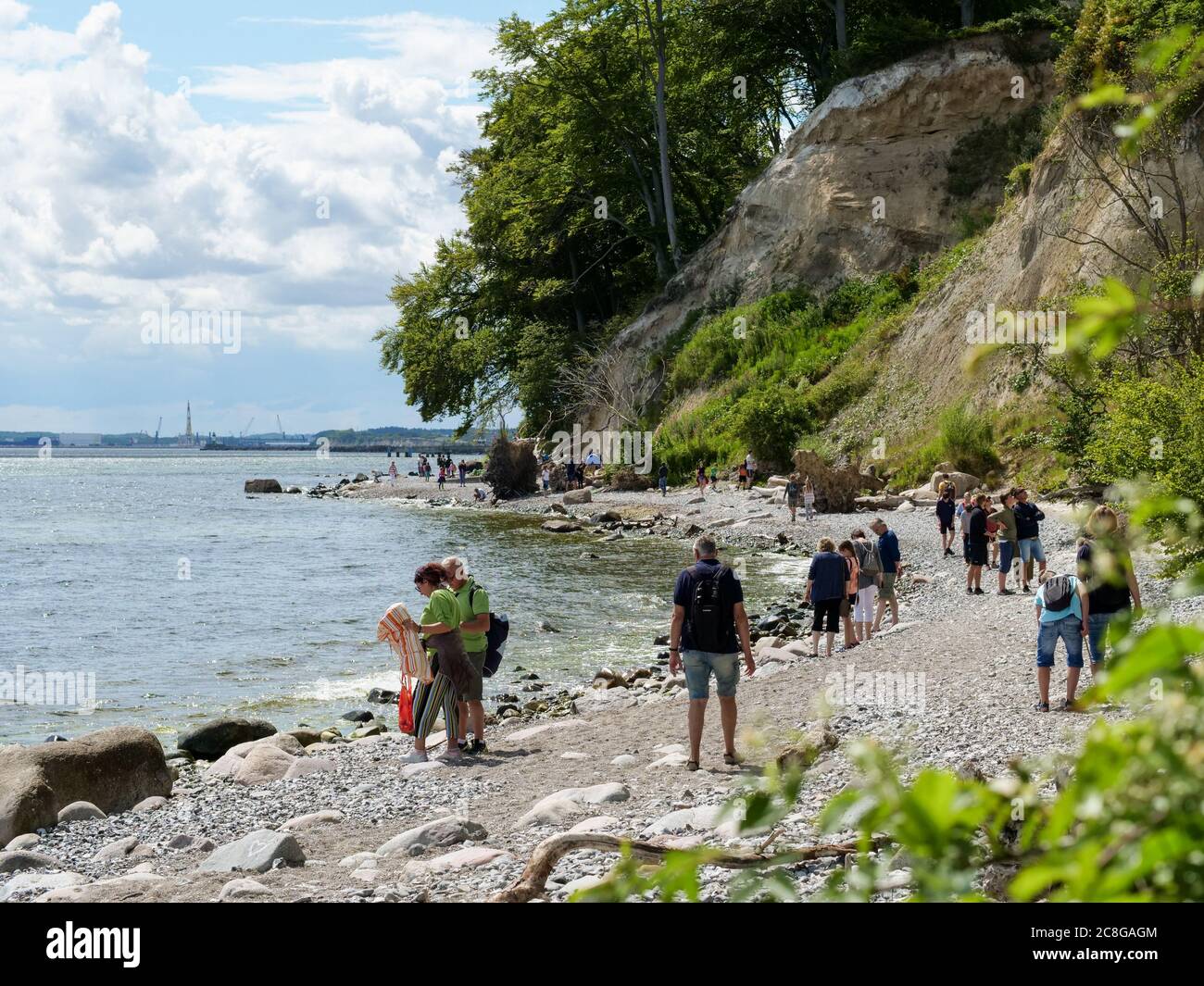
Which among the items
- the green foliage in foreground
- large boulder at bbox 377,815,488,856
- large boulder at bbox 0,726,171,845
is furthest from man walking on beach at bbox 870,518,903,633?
the green foliage in foreground

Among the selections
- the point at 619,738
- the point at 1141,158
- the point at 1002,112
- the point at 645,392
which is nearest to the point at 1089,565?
the point at 619,738

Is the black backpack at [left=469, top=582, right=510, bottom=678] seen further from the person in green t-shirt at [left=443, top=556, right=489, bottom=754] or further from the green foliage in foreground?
the green foliage in foreground

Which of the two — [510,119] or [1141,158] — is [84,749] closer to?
[1141,158]

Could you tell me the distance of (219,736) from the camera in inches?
635

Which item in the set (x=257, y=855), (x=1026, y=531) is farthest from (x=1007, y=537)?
(x=257, y=855)

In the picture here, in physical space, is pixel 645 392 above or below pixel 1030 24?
below

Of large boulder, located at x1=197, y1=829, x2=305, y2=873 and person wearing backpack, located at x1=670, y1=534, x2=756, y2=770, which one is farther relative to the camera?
person wearing backpack, located at x1=670, y1=534, x2=756, y2=770

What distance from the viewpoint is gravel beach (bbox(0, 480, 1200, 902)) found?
847cm

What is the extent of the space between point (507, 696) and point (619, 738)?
499 cm

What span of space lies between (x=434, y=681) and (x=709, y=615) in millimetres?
3722

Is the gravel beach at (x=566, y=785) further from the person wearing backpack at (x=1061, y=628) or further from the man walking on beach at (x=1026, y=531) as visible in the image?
the man walking on beach at (x=1026, y=531)

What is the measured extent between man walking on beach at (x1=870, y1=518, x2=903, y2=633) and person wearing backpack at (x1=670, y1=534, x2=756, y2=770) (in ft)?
25.0

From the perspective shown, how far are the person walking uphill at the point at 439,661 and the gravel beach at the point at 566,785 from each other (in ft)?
1.37

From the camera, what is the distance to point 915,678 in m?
14.0
